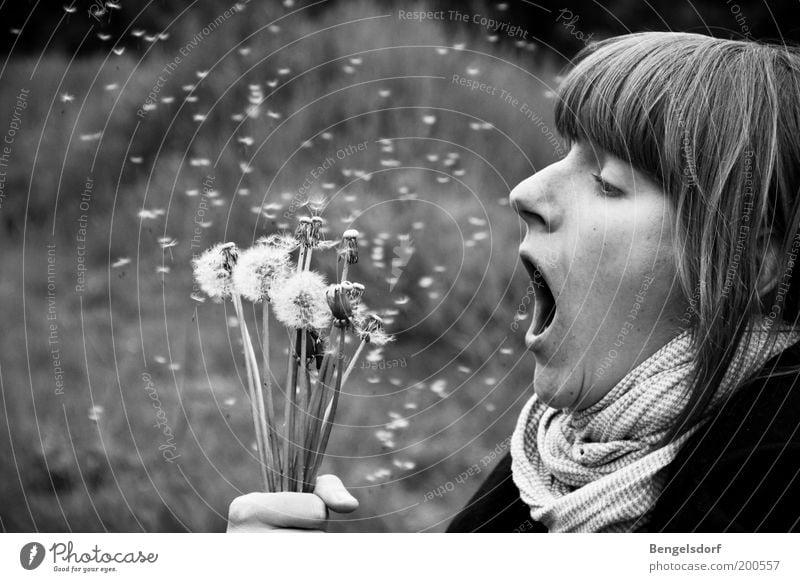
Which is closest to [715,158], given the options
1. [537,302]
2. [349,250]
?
[537,302]

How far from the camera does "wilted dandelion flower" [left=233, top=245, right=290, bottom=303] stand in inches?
33.5

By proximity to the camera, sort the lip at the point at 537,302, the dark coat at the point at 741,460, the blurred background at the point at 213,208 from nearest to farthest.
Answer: the dark coat at the point at 741,460 < the lip at the point at 537,302 < the blurred background at the point at 213,208

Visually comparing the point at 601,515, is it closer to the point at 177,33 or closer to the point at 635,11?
the point at 635,11

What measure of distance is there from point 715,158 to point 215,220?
539 mm

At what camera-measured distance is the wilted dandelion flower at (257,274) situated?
33.5 inches

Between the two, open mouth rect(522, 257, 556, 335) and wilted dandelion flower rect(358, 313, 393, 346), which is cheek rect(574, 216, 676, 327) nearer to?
open mouth rect(522, 257, 556, 335)

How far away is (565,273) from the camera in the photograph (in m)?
0.82

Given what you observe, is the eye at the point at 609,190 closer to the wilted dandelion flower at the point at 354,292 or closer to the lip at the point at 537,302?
the lip at the point at 537,302

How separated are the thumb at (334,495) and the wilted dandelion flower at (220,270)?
0.64ft

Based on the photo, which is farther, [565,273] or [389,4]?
[389,4]

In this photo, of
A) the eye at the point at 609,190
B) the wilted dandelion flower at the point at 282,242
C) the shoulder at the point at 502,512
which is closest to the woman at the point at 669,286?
the eye at the point at 609,190
